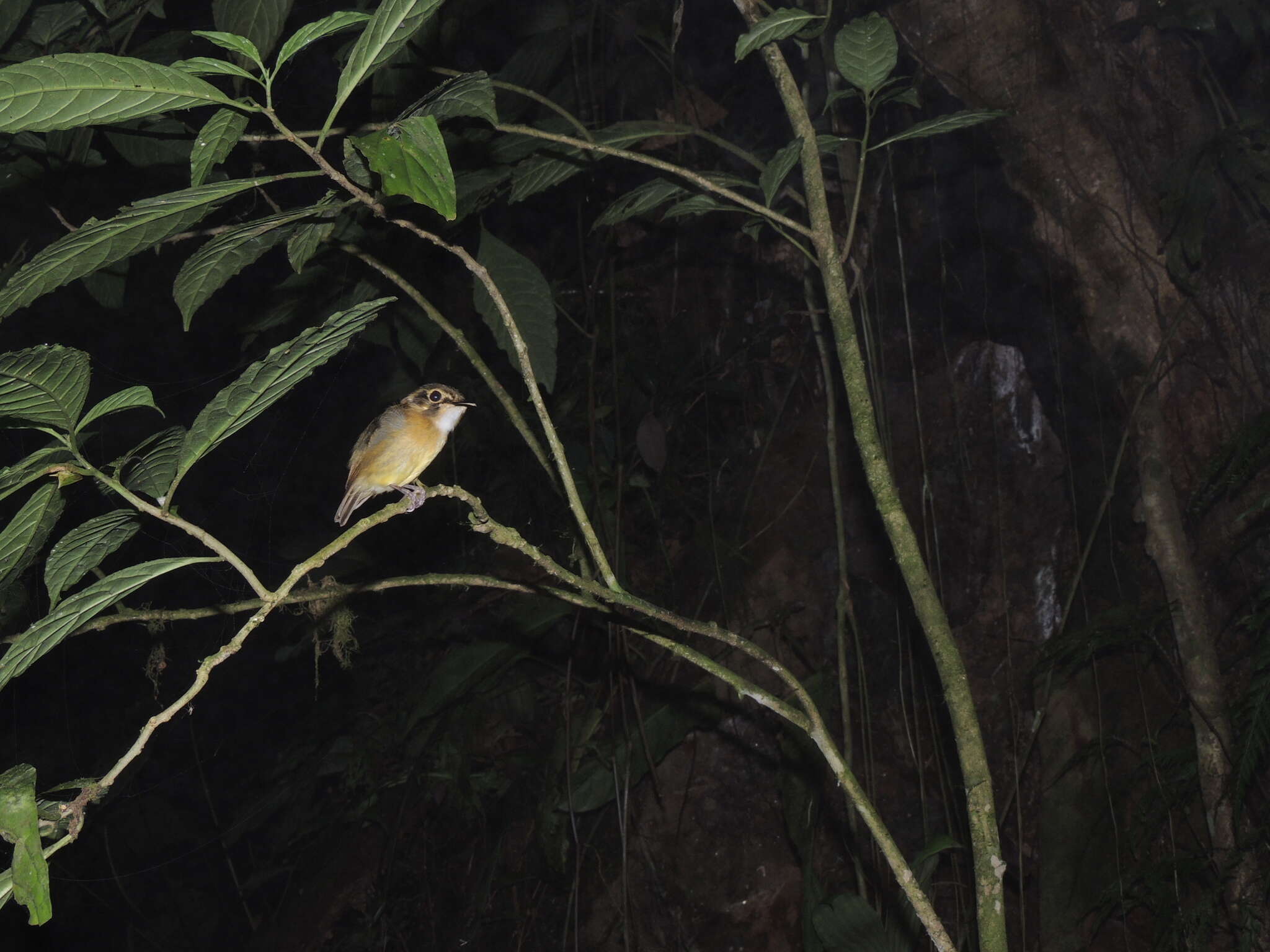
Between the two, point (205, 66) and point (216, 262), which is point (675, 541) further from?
point (205, 66)

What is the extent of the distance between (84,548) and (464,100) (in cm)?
59

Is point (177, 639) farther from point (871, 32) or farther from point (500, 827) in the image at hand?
point (871, 32)

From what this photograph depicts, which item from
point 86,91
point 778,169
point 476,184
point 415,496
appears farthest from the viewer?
point 476,184

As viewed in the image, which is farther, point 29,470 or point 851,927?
point 851,927

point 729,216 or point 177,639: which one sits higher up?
point 729,216

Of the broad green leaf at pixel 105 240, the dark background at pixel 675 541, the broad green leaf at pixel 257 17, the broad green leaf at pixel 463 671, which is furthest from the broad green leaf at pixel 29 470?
the broad green leaf at pixel 463 671

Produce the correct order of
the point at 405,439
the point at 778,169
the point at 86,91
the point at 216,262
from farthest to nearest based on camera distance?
the point at 405,439, the point at 778,169, the point at 216,262, the point at 86,91

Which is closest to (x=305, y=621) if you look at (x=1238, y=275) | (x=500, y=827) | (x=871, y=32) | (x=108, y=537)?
(x=500, y=827)

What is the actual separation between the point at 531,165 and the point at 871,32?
606 mm

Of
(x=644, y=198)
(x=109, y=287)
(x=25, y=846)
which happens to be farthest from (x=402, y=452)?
(x=25, y=846)

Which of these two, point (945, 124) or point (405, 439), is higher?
point (945, 124)

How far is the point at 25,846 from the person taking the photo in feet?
2.07

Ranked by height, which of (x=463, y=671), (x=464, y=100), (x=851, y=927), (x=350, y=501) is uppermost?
(x=464, y=100)

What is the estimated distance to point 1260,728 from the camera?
1637mm
